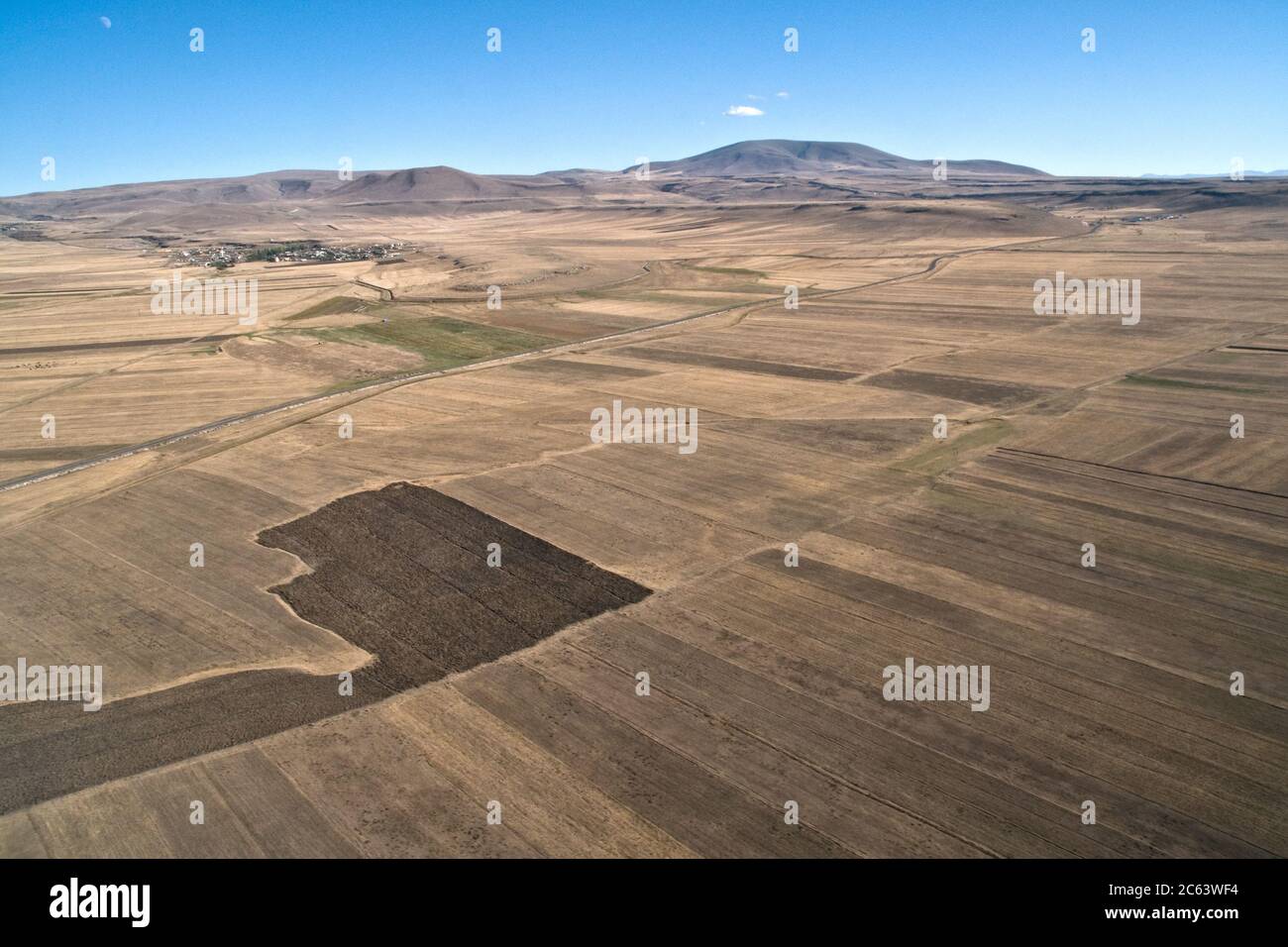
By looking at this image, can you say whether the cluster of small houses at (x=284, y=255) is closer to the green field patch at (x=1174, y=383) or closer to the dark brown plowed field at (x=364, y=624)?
the dark brown plowed field at (x=364, y=624)

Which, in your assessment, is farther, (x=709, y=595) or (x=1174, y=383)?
(x=1174, y=383)

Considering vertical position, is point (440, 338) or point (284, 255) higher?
point (284, 255)

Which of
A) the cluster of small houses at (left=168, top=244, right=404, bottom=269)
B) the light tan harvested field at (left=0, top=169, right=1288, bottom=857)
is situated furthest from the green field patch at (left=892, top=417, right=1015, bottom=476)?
the cluster of small houses at (left=168, top=244, right=404, bottom=269)

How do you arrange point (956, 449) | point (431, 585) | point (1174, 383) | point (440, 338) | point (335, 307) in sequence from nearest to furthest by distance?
point (431, 585) → point (956, 449) → point (1174, 383) → point (440, 338) → point (335, 307)

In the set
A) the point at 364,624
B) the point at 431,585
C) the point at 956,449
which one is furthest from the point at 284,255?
the point at 364,624

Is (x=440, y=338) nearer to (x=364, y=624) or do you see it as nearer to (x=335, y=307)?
(x=335, y=307)

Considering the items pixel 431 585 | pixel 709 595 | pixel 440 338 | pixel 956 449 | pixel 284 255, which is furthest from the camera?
pixel 284 255
